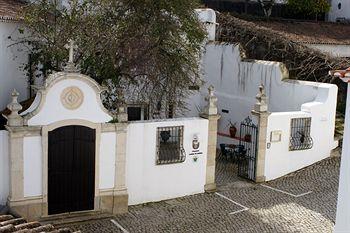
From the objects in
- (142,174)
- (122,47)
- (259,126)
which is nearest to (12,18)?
(122,47)

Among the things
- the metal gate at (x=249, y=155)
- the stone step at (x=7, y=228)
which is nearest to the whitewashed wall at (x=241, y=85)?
the metal gate at (x=249, y=155)

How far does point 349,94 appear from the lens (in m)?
10.1

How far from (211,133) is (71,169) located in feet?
14.8

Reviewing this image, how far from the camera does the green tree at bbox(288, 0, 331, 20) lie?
107 ft

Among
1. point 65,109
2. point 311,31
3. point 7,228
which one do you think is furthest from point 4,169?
point 311,31

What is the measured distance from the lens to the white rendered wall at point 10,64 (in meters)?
16.8

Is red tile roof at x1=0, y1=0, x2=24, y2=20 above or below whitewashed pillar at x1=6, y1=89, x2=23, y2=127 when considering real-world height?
above

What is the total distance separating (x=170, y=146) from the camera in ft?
51.6

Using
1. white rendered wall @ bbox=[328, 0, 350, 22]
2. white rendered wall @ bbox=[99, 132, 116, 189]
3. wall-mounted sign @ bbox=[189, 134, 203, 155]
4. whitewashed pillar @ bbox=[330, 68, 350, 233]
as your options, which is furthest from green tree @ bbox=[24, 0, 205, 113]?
white rendered wall @ bbox=[328, 0, 350, 22]

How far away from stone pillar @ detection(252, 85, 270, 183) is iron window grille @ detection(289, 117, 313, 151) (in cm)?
130

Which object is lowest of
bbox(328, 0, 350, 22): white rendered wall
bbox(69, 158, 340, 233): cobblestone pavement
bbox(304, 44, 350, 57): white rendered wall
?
bbox(69, 158, 340, 233): cobblestone pavement

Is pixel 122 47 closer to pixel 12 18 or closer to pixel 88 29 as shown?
pixel 88 29

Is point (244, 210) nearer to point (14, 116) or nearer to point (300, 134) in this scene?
point (300, 134)

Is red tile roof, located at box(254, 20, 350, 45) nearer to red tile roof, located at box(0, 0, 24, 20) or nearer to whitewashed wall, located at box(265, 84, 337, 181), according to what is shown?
whitewashed wall, located at box(265, 84, 337, 181)
